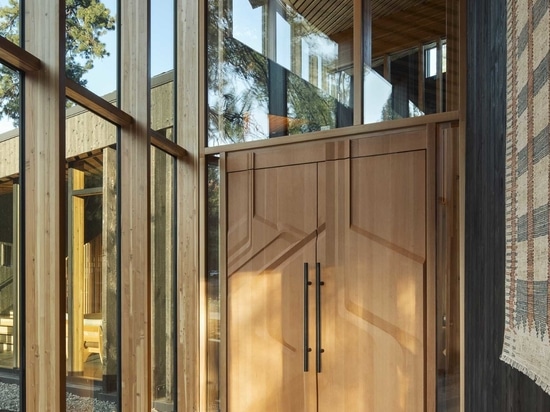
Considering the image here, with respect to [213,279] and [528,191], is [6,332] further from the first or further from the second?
[213,279]

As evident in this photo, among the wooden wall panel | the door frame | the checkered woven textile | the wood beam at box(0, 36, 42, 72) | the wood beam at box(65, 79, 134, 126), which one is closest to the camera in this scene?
the checkered woven textile

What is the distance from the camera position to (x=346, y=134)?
Answer: 338cm

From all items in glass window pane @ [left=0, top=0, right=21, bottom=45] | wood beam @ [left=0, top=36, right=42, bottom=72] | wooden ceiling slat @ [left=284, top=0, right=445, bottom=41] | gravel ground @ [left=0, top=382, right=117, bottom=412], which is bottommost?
gravel ground @ [left=0, top=382, right=117, bottom=412]

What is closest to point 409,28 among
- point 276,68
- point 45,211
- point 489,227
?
point 276,68

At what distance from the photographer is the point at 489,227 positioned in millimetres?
1552

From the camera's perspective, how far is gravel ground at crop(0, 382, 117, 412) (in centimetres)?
194

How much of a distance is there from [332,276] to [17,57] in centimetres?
219

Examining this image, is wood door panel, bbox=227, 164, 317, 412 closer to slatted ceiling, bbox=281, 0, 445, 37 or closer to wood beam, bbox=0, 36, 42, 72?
slatted ceiling, bbox=281, 0, 445, 37

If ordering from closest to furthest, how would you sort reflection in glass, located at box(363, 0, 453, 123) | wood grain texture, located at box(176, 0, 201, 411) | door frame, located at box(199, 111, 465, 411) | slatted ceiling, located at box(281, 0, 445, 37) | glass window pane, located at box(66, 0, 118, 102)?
1. glass window pane, located at box(66, 0, 118, 102)
2. door frame, located at box(199, 111, 465, 411)
3. reflection in glass, located at box(363, 0, 453, 123)
4. slatted ceiling, located at box(281, 0, 445, 37)
5. wood grain texture, located at box(176, 0, 201, 411)

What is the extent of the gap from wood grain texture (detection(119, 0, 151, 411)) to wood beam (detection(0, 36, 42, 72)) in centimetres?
93

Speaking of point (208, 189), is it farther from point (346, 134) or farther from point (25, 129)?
point (25, 129)

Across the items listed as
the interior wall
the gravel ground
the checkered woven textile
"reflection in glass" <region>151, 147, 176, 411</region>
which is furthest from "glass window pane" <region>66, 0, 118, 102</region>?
the checkered woven textile

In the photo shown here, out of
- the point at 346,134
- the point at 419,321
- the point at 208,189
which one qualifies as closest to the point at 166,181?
the point at 208,189

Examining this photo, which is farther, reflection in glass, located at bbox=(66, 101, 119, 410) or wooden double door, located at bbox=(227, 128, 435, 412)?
wooden double door, located at bbox=(227, 128, 435, 412)
